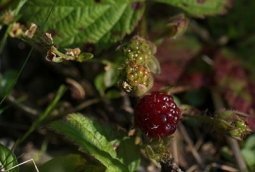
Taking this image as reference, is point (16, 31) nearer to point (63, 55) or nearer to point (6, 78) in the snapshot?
point (63, 55)

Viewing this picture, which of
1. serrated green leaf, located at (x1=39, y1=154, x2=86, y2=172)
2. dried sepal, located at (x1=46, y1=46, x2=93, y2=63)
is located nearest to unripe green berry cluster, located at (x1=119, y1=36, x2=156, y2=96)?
dried sepal, located at (x1=46, y1=46, x2=93, y2=63)

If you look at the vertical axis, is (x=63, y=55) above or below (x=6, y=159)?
above

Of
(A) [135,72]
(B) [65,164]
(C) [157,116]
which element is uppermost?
(A) [135,72]

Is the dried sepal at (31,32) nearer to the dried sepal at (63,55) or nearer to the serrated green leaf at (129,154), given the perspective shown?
the dried sepal at (63,55)

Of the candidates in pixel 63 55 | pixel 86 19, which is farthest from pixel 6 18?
pixel 86 19

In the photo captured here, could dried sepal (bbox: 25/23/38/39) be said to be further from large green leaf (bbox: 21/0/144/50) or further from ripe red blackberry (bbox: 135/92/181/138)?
ripe red blackberry (bbox: 135/92/181/138)

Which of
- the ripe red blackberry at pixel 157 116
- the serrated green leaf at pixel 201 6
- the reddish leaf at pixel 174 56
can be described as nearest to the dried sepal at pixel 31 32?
the ripe red blackberry at pixel 157 116
